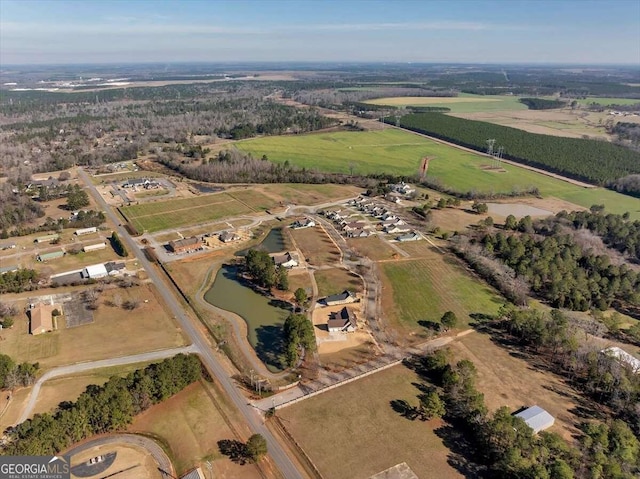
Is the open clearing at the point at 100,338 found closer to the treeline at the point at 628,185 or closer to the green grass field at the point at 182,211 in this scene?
the green grass field at the point at 182,211

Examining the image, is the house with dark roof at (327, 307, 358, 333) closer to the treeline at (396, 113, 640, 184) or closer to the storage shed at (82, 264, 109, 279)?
the storage shed at (82, 264, 109, 279)

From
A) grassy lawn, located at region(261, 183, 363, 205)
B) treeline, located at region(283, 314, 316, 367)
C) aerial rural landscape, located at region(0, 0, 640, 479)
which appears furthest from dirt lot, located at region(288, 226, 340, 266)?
treeline, located at region(283, 314, 316, 367)

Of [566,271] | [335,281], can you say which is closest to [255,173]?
[335,281]

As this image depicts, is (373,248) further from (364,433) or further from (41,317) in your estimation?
(41,317)

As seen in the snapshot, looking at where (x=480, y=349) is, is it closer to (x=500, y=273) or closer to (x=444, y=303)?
(x=444, y=303)

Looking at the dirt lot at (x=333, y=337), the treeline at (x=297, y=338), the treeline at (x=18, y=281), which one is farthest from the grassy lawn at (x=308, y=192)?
→ the treeline at (x=297, y=338)

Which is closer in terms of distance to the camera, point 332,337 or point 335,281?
point 332,337

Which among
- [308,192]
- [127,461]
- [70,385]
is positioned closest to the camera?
[127,461]
